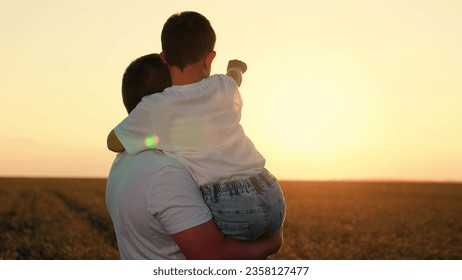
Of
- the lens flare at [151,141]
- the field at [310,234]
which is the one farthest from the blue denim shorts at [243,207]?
the field at [310,234]

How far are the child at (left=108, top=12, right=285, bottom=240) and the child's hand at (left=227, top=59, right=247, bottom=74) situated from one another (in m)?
0.59

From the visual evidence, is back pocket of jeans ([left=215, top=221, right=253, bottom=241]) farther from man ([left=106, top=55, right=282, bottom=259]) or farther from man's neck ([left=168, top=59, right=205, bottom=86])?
man's neck ([left=168, top=59, right=205, bottom=86])

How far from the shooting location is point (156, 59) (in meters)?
2.68

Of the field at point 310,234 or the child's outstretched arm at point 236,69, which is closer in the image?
the child's outstretched arm at point 236,69

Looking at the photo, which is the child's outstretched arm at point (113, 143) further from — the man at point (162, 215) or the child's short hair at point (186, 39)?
the child's short hair at point (186, 39)

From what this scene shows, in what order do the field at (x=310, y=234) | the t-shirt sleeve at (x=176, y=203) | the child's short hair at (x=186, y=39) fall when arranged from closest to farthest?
the t-shirt sleeve at (x=176, y=203) → the child's short hair at (x=186, y=39) → the field at (x=310, y=234)

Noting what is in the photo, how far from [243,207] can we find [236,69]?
3.13 ft

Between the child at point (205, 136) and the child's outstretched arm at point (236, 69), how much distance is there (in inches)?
20.1

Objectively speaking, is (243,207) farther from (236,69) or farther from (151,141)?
(236,69)

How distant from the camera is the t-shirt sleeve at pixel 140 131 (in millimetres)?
2482

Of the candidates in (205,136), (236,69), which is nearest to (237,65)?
(236,69)

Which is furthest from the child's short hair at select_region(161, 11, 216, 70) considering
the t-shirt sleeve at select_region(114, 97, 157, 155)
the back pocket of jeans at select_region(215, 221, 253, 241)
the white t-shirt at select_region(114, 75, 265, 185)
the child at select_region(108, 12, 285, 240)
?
the back pocket of jeans at select_region(215, 221, 253, 241)
